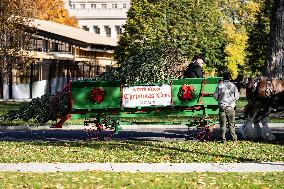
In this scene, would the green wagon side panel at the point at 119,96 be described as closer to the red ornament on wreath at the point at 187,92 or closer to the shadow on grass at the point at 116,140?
the red ornament on wreath at the point at 187,92

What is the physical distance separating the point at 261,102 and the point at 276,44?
9.79 metres

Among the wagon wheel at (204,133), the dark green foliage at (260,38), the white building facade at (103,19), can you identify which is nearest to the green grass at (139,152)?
the wagon wheel at (204,133)

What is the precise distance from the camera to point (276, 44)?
2830cm

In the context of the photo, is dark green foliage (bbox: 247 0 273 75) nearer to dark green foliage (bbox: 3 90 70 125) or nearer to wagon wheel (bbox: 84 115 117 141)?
wagon wheel (bbox: 84 115 117 141)

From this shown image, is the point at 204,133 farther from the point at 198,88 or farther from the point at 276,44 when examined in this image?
the point at 276,44

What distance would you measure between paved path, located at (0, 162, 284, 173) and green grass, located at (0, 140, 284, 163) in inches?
26.2

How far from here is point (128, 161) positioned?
14.9 meters

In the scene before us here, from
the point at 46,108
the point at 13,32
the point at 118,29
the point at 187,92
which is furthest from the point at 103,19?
the point at 187,92

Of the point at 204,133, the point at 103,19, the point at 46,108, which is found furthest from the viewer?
the point at 103,19

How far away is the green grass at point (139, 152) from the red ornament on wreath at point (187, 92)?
1437 mm

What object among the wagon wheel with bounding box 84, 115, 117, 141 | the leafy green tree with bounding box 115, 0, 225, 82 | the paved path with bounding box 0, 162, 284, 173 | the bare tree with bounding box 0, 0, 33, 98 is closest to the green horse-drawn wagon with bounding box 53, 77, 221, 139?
the wagon wheel with bounding box 84, 115, 117, 141

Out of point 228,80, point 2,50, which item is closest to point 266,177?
point 228,80

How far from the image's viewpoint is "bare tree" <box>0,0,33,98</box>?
4336 cm

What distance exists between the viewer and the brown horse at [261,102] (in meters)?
18.9
